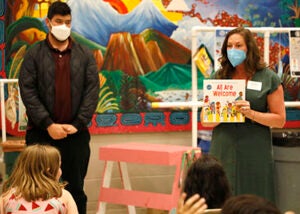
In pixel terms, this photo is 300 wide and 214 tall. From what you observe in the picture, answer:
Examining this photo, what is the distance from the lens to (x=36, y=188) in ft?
9.49

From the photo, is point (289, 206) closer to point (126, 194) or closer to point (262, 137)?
point (262, 137)

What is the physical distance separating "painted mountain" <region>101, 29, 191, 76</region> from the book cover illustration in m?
1.15

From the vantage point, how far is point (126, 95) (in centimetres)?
486

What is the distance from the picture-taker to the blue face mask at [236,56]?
367 cm

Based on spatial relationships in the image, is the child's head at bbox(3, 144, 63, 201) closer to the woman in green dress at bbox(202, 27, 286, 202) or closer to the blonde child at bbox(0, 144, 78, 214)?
the blonde child at bbox(0, 144, 78, 214)

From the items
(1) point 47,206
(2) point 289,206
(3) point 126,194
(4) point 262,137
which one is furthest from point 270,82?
(1) point 47,206

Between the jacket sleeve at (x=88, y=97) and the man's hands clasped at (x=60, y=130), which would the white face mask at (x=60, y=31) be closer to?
the jacket sleeve at (x=88, y=97)

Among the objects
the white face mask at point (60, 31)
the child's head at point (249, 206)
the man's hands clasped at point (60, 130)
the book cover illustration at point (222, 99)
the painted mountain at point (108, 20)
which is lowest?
the child's head at point (249, 206)

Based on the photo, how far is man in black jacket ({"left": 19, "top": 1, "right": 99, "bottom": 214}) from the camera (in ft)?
12.8

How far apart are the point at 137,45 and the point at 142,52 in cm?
7

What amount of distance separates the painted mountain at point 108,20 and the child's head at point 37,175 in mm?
1850

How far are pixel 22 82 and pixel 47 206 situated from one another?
4.11 ft

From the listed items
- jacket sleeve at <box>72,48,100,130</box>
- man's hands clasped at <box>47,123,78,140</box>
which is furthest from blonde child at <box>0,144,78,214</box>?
jacket sleeve at <box>72,48,100,130</box>

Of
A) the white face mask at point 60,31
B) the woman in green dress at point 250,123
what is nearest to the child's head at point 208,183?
the woman in green dress at point 250,123
